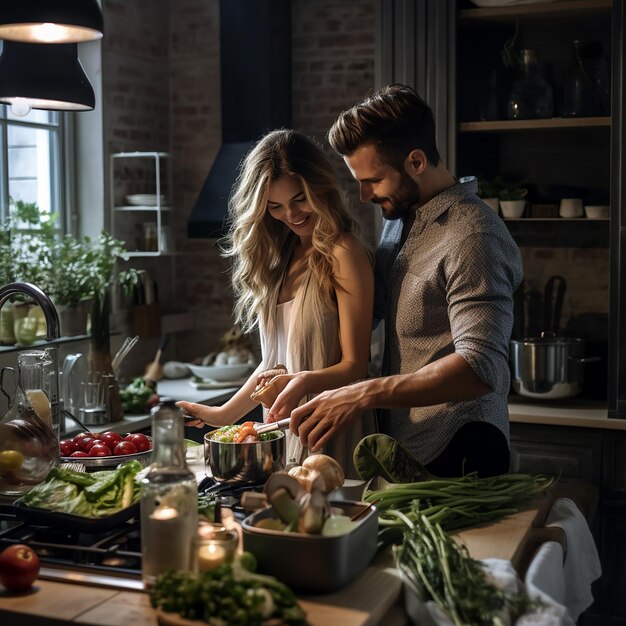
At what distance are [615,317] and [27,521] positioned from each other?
270cm

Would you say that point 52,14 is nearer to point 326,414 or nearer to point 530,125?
point 326,414

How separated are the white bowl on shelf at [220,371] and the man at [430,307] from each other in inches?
79.5

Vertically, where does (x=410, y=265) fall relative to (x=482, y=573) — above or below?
above

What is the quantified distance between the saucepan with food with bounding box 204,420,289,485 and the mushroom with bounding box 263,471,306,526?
0.40 meters

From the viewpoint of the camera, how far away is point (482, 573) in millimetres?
1626

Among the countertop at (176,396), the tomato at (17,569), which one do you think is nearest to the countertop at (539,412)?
the countertop at (176,396)

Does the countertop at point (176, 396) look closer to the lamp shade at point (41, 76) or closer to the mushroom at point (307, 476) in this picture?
the lamp shade at point (41, 76)

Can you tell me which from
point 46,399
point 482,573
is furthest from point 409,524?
point 46,399

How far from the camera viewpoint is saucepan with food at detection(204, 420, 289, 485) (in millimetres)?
2123

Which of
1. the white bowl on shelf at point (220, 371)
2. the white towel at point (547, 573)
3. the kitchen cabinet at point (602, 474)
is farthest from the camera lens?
the white bowl on shelf at point (220, 371)

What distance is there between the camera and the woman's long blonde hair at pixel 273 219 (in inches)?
105

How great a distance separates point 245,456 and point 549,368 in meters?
2.28

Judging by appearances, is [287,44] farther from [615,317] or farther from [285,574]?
[285,574]

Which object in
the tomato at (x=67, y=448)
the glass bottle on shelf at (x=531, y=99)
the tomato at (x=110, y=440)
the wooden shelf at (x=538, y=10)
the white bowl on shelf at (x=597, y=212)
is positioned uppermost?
the wooden shelf at (x=538, y=10)
